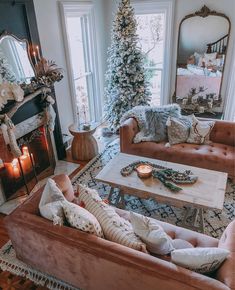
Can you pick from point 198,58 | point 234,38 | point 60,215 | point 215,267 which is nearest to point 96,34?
point 198,58

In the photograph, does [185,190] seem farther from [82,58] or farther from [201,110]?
[82,58]

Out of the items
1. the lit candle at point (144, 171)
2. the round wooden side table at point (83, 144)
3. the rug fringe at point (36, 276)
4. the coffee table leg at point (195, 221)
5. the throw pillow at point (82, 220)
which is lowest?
the rug fringe at point (36, 276)

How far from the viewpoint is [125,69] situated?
4379 mm

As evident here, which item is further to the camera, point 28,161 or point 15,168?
point 28,161

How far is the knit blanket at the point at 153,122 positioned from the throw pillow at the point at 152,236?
→ 1.96 metres

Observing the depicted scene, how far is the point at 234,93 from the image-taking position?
4492mm

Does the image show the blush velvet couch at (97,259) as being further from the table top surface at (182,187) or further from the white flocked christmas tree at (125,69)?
the white flocked christmas tree at (125,69)

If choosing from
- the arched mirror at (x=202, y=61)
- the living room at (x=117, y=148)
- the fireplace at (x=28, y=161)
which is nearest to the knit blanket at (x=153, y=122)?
the living room at (x=117, y=148)

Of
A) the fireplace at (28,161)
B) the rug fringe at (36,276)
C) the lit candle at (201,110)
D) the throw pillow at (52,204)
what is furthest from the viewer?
the lit candle at (201,110)

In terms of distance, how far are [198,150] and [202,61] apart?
2.11 metres

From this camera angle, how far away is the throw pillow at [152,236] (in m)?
1.66

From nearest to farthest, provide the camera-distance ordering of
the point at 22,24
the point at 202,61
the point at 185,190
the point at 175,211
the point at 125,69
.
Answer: the point at 185,190, the point at 175,211, the point at 22,24, the point at 125,69, the point at 202,61

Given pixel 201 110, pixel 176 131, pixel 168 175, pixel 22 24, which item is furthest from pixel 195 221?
pixel 22 24

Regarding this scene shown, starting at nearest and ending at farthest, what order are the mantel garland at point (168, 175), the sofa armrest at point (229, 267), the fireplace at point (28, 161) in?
the sofa armrest at point (229, 267) < the mantel garland at point (168, 175) < the fireplace at point (28, 161)
